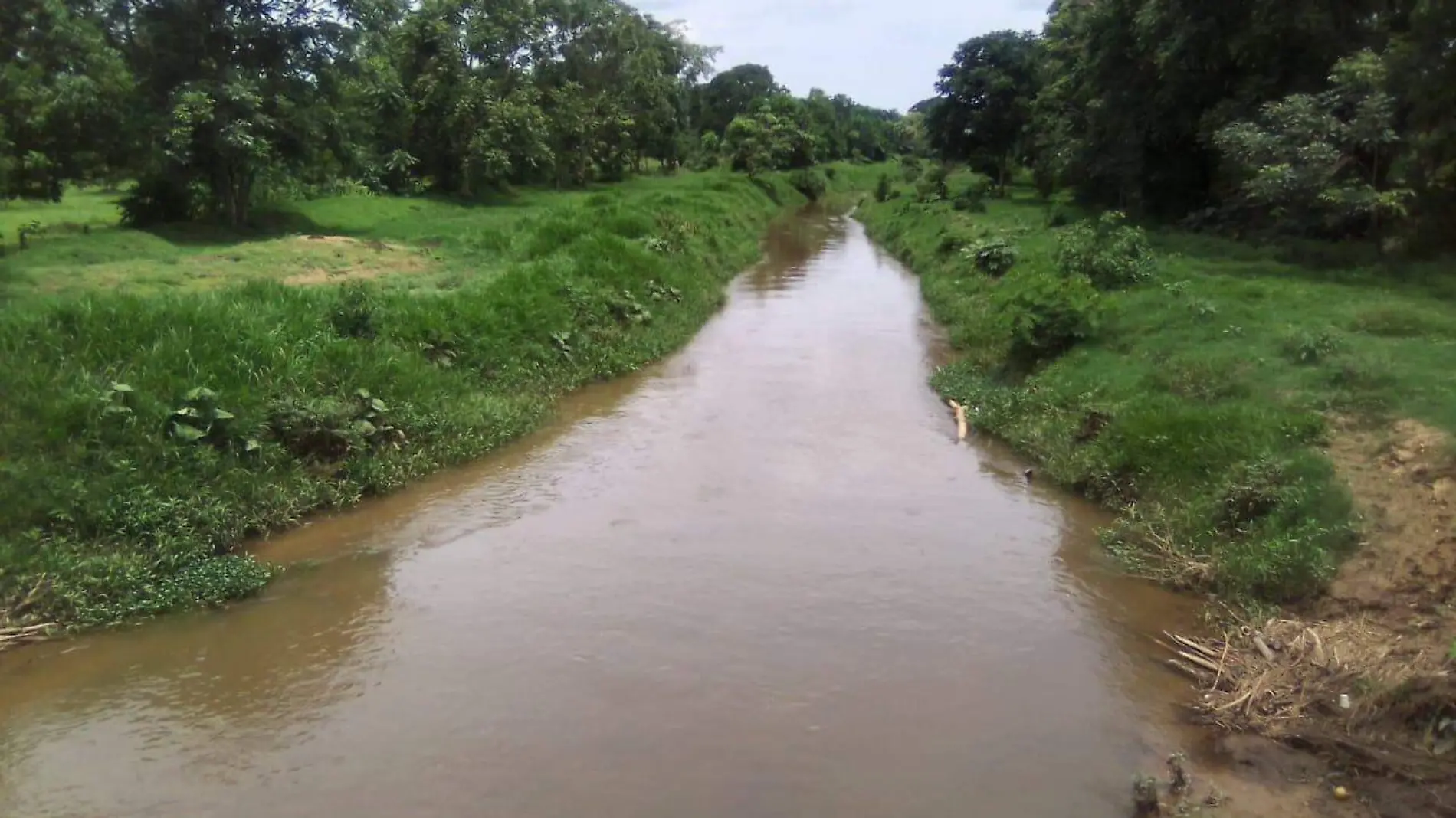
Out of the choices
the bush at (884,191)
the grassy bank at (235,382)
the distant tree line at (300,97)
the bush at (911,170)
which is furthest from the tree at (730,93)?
the grassy bank at (235,382)

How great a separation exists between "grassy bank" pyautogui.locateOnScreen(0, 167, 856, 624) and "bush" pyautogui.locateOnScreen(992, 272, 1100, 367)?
5309 millimetres

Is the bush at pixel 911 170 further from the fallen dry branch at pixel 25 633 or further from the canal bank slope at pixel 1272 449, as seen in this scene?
the fallen dry branch at pixel 25 633

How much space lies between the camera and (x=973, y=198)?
112 feet

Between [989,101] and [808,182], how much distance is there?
58.2 feet

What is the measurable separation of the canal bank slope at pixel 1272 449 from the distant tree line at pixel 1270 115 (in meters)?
1.33

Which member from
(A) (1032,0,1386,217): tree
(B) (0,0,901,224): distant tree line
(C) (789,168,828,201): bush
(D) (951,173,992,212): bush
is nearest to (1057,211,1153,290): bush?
(A) (1032,0,1386,217): tree

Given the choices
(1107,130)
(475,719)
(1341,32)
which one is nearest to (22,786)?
(475,719)

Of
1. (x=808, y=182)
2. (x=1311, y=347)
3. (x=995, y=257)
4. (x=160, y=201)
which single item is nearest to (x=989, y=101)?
(x=808, y=182)

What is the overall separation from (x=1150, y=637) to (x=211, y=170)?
2079 cm

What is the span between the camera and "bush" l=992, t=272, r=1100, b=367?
516 inches

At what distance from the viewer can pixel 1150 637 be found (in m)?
7.18

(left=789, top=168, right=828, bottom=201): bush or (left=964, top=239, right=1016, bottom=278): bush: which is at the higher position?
(left=789, top=168, right=828, bottom=201): bush

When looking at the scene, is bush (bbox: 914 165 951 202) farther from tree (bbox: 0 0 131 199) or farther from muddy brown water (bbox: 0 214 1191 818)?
muddy brown water (bbox: 0 214 1191 818)

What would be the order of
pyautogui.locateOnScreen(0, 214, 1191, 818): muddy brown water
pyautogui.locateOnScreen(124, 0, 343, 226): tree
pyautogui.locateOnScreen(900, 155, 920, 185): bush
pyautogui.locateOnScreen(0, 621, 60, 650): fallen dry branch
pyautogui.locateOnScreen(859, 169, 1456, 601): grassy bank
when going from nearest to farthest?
pyautogui.locateOnScreen(0, 214, 1191, 818): muddy brown water
pyautogui.locateOnScreen(0, 621, 60, 650): fallen dry branch
pyautogui.locateOnScreen(859, 169, 1456, 601): grassy bank
pyautogui.locateOnScreen(124, 0, 343, 226): tree
pyautogui.locateOnScreen(900, 155, 920, 185): bush
